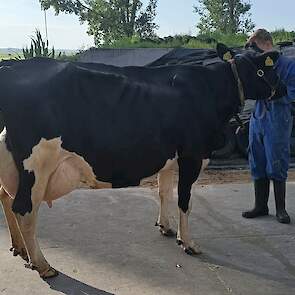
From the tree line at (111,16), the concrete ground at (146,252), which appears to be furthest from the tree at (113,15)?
the concrete ground at (146,252)

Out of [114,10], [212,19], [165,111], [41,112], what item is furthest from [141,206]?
[114,10]

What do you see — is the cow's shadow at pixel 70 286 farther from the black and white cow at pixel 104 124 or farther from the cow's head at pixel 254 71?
the cow's head at pixel 254 71

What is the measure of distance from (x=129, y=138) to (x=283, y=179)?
2019 mm

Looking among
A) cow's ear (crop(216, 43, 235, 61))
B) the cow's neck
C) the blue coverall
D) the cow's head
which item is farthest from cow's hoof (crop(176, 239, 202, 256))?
cow's ear (crop(216, 43, 235, 61))

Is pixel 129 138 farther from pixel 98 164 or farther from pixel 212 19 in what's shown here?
pixel 212 19

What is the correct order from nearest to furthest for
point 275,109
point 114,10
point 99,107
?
1. point 99,107
2. point 275,109
3. point 114,10

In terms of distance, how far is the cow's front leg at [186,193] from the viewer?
182 inches

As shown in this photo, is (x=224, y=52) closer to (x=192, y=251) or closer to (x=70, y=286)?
(x=192, y=251)

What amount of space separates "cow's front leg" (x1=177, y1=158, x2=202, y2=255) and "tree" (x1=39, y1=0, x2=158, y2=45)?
33102 mm

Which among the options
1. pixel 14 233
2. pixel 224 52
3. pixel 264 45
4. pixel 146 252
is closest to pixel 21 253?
pixel 14 233

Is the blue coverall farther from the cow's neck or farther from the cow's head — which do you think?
the cow's neck

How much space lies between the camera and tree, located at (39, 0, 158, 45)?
37281mm

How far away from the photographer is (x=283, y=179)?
18.0 ft

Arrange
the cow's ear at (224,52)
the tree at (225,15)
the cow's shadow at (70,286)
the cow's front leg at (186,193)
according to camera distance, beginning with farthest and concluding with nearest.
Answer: the tree at (225,15) → the cow's ear at (224,52) → the cow's front leg at (186,193) → the cow's shadow at (70,286)
